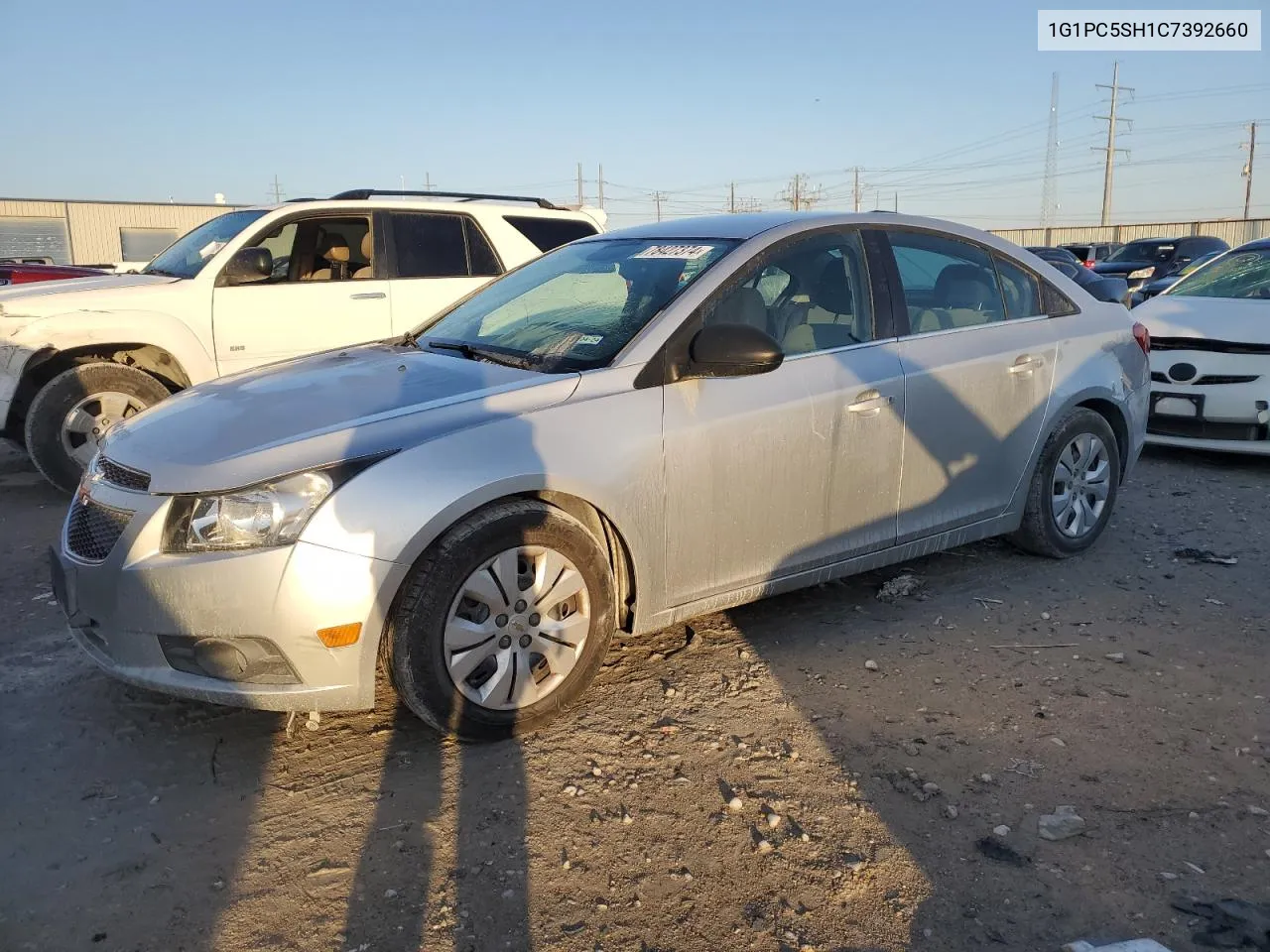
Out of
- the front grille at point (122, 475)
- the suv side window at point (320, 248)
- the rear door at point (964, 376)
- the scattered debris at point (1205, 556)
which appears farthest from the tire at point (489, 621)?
the suv side window at point (320, 248)

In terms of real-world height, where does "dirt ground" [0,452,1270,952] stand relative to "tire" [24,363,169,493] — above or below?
below

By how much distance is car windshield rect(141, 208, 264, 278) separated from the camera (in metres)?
6.69

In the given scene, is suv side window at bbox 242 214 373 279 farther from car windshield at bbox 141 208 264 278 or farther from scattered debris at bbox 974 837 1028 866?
scattered debris at bbox 974 837 1028 866

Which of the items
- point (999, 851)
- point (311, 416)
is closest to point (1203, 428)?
point (999, 851)

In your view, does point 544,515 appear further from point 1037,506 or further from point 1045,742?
point 1037,506

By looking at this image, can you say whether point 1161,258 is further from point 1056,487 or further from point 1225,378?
point 1056,487

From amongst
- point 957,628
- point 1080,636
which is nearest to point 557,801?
point 957,628

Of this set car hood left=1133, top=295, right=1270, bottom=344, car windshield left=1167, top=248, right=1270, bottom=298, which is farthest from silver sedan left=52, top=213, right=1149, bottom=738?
car windshield left=1167, top=248, right=1270, bottom=298

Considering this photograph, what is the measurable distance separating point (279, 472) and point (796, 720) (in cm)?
189

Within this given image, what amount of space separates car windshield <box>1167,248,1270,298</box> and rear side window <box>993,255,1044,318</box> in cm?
376

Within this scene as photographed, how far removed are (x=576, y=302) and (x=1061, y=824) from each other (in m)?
2.52

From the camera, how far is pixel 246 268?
6520 mm

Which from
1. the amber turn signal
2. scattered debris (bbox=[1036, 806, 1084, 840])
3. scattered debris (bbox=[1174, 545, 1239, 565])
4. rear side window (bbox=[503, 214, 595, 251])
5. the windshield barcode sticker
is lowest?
scattered debris (bbox=[1174, 545, 1239, 565])

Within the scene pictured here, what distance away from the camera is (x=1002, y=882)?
2469mm
